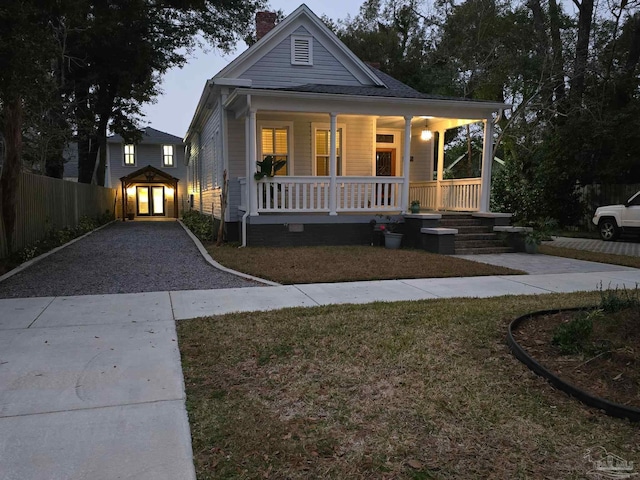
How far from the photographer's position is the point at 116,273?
25.2 feet

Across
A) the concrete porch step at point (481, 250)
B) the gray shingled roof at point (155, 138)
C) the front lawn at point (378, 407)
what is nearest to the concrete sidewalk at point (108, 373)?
the front lawn at point (378, 407)

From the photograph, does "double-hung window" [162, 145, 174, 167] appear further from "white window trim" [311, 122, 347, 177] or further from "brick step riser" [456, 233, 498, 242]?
"brick step riser" [456, 233, 498, 242]

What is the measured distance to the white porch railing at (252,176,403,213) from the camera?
10.9 m

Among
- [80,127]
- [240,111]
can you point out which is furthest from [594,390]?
[80,127]

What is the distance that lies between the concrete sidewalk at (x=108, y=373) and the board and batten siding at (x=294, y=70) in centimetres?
837

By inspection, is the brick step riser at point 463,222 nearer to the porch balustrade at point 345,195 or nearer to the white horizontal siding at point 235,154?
the porch balustrade at point 345,195

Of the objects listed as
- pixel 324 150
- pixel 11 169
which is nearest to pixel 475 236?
pixel 324 150

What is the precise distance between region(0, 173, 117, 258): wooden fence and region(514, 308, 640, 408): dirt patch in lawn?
8.66m

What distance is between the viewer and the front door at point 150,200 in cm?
2678

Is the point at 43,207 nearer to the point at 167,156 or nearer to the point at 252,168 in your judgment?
the point at 252,168

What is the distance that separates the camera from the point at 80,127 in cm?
1778

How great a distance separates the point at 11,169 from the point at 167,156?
20534mm

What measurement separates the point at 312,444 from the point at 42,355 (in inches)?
105

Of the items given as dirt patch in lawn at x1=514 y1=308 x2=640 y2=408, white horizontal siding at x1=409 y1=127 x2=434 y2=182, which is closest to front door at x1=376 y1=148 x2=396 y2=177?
white horizontal siding at x1=409 y1=127 x2=434 y2=182
